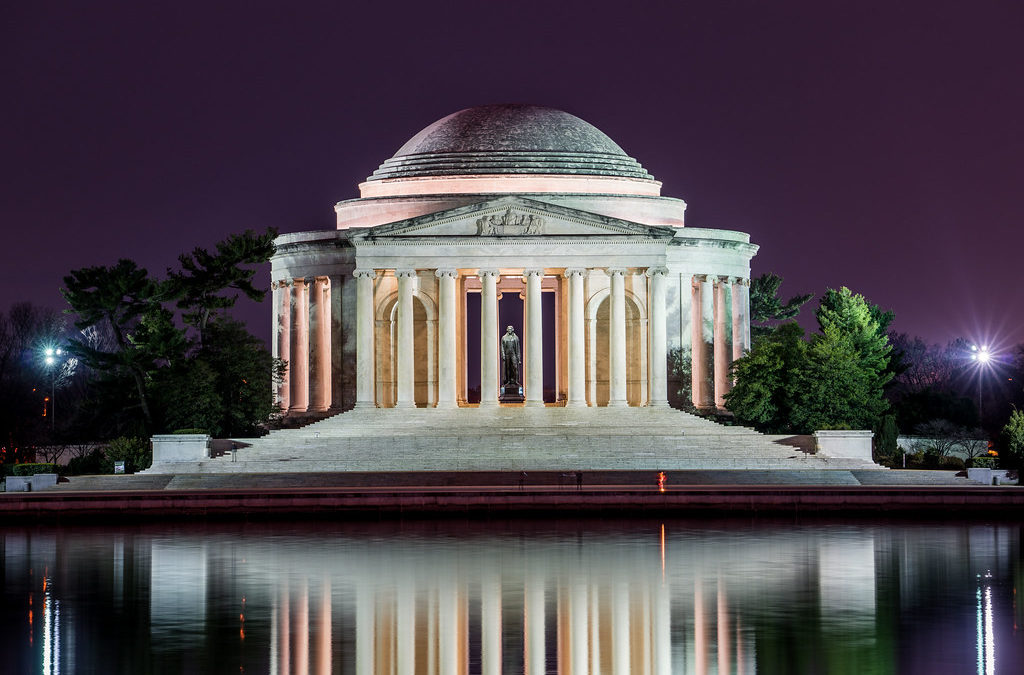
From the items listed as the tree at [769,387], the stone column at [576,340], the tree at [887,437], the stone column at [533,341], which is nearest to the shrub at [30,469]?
the stone column at [533,341]

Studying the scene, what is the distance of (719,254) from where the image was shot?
105 m

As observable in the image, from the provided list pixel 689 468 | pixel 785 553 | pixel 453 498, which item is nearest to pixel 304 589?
pixel 785 553

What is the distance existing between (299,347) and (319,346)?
184 cm

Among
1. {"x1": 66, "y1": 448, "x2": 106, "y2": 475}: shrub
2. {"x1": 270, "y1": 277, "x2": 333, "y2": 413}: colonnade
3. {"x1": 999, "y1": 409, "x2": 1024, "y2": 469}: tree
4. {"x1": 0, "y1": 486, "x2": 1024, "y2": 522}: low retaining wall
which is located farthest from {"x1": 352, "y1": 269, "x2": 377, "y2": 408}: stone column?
{"x1": 0, "y1": 486, "x2": 1024, "y2": 522}: low retaining wall

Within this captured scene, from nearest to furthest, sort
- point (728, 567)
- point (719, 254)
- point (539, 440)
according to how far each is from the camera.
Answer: point (728, 567)
point (539, 440)
point (719, 254)

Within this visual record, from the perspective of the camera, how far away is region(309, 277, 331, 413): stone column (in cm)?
10356

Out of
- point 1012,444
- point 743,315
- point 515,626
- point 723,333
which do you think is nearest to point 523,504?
point 515,626

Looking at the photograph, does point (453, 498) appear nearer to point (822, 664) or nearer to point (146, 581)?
point (146, 581)

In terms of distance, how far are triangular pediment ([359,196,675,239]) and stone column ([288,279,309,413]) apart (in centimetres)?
1099

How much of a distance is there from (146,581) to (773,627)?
610 inches

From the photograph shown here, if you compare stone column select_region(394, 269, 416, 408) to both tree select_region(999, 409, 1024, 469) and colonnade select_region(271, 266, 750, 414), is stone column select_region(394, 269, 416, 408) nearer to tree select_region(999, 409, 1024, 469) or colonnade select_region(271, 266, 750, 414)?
colonnade select_region(271, 266, 750, 414)

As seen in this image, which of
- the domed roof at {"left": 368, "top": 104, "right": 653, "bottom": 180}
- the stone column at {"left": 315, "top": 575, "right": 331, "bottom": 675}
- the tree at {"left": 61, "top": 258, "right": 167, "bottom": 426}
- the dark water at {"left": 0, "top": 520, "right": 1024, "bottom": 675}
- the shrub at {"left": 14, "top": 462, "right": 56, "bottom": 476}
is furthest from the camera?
the domed roof at {"left": 368, "top": 104, "right": 653, "bottom": 180}

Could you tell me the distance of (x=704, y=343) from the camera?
10469 centimetres

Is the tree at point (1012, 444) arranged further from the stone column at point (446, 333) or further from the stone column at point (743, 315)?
the stone column at point (446, 333)
